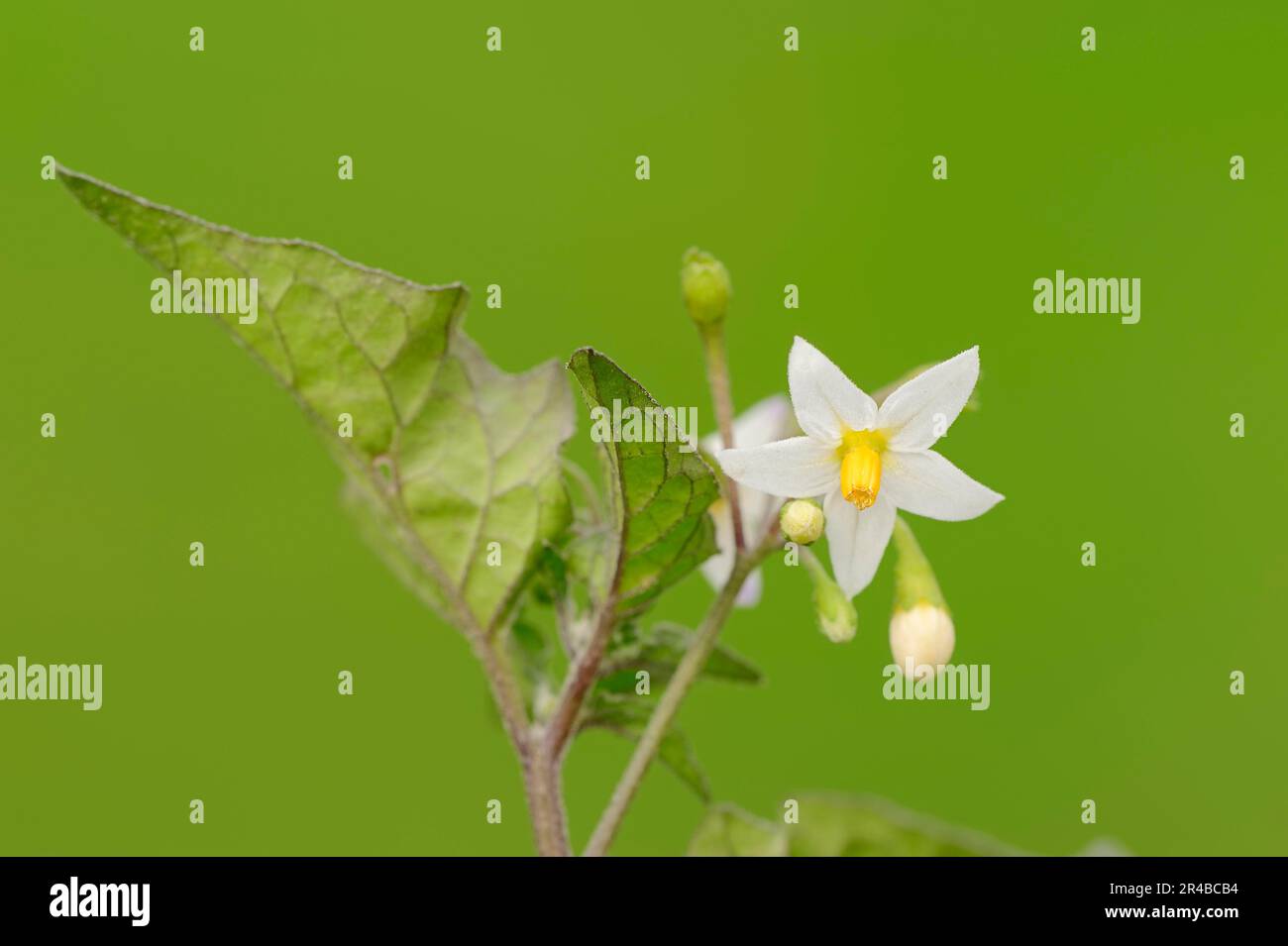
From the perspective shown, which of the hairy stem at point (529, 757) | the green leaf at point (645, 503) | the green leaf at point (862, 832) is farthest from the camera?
the green leaf at point (862, 832)

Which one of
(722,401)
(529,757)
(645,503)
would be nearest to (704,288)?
(722,401)

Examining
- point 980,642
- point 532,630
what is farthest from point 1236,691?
point 532,630

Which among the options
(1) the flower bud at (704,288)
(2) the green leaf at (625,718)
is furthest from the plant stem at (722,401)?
(2) the green leaf at (625,718)

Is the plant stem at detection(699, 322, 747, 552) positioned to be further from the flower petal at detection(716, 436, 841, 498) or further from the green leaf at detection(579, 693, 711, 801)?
the green leaf at detection(579, 693, 711, 801)

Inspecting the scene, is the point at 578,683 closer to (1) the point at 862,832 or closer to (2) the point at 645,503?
(2) the point at 645,503

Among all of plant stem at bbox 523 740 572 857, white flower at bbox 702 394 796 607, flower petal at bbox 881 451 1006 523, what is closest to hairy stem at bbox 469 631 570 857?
plant stem at bbox 523 740 572 857

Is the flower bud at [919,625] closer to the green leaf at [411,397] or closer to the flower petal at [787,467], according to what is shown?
the flower petal at [787,467]
